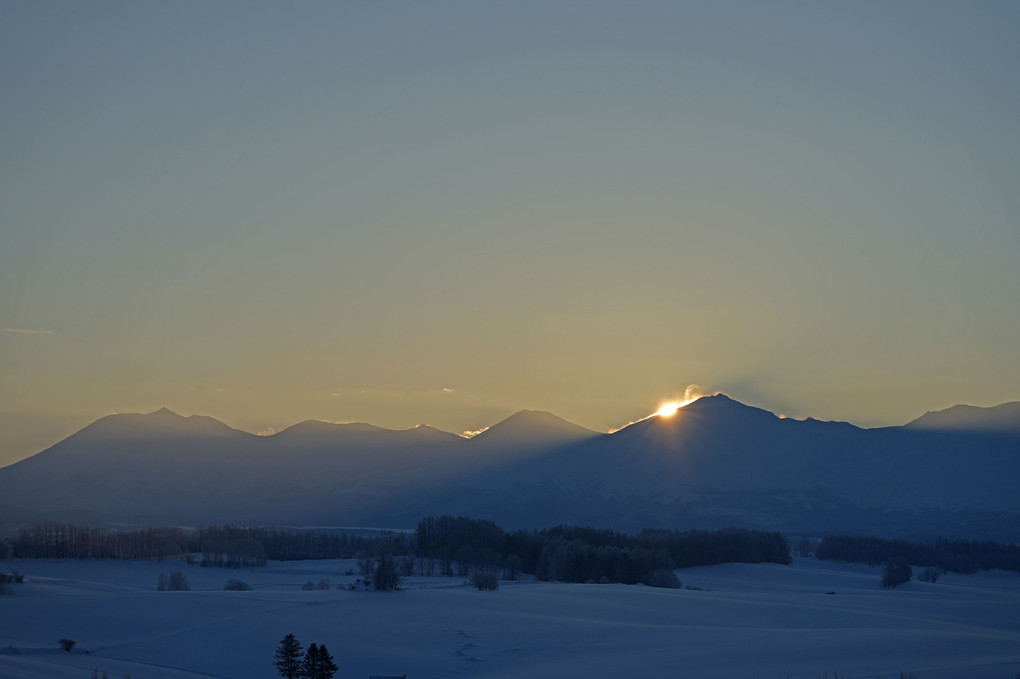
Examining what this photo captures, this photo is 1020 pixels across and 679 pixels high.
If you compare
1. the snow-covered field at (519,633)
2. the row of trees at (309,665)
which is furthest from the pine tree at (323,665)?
the snow-covered field at (519,633)

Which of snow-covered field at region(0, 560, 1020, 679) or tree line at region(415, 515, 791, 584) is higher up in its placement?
tree line at region(415, 515, 791, 584)

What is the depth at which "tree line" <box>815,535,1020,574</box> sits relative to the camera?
129375mm

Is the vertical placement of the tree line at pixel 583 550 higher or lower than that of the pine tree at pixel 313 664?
higher

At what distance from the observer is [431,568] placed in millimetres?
109438

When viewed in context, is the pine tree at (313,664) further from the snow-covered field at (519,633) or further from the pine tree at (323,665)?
the snow-covered field at (519,633)

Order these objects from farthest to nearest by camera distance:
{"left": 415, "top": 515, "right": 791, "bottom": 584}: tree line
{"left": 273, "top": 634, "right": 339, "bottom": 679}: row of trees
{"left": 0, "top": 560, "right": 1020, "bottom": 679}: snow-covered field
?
{"left": 415, "top": 515, "right": 791, "bottom": 584}: tree line < {"left": 0, "top": 560, "right": 1020, "bottom": 679}: snow-covered field < {"left": 273, "top": 634, "right": 339, "bottom": 679}: row of trees

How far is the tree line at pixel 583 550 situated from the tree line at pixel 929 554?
65.1 feet

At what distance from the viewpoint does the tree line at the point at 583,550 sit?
8831 centimetres

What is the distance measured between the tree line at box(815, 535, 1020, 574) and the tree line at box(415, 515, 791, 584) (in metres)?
19.8

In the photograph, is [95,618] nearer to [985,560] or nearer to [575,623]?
[575,623]

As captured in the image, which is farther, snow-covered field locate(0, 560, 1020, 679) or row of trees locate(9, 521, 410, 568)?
row of trees locate(9, 521, 410, 568)

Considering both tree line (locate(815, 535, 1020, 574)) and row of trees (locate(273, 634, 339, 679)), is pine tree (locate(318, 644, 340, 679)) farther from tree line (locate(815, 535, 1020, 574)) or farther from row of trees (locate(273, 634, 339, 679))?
tree line (locate(815, 535, 1020, 574))

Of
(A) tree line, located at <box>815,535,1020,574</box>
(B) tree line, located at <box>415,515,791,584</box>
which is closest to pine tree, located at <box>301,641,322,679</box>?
(B) tree line, located at <box>415,515,791,584</box>

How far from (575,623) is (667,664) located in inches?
566
